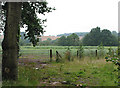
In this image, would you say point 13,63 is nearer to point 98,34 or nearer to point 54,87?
point 54,87

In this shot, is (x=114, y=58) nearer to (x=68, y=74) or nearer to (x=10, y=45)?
(x=10, y=45)

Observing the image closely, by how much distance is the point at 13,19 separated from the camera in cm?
633

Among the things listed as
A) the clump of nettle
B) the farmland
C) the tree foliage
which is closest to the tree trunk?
the farmland

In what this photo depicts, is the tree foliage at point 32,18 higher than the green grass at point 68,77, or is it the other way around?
the tree foliage at point 32,18

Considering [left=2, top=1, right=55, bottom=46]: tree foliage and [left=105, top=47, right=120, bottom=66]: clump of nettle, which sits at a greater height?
[left=2, top=1, right=55, bottom=46]: tree foliage

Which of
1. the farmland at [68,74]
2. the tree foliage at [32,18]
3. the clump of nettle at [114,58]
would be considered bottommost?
the farmland at [68,74]

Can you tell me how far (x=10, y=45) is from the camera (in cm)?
621

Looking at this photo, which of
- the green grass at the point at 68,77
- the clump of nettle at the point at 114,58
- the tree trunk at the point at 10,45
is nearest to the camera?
the clump of nettle at the point at 114,58

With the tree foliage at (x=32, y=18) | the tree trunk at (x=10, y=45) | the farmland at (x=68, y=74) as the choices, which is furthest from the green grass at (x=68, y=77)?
the tree foliage at (x=32, y=18)

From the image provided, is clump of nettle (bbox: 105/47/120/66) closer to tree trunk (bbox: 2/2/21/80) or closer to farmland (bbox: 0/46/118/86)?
farmland (bbox: 0/46/118/86)

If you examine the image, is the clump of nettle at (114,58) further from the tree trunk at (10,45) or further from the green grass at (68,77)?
the tree trunk at (10,45)

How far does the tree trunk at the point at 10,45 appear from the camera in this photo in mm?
6200

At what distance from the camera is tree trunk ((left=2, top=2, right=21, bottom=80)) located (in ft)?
20.3

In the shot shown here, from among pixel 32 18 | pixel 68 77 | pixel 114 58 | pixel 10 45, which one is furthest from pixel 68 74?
pixel 32 18
